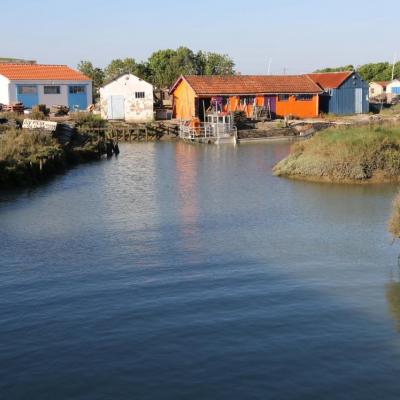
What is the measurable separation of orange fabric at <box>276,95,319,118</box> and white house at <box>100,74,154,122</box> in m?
12.5

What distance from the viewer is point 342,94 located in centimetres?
6700

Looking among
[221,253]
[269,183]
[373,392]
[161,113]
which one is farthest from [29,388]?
[161,113]

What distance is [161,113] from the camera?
65.4 meters

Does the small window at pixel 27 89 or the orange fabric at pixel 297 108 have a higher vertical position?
the small window at pixel 27 89

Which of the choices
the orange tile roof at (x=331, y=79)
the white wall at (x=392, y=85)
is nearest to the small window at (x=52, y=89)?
the orange tile roof at (x=331, y=79)

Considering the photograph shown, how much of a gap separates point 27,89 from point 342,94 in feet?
103

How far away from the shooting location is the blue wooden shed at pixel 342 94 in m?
66.6

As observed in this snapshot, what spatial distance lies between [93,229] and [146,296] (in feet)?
25.8

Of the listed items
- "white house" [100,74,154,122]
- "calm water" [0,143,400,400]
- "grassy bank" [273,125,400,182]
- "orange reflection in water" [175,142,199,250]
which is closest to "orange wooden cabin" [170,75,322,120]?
"white house" [100,74,154,122]

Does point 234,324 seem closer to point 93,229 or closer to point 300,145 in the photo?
point 93,229

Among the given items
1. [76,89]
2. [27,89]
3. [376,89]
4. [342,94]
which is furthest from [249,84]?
[376,89]

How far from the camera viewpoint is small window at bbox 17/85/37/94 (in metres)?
65.1

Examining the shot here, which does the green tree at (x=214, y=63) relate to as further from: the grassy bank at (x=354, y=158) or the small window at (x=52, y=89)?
the grassy bank at (x=354, y=158)

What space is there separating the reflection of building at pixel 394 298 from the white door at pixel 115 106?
48.5 m
